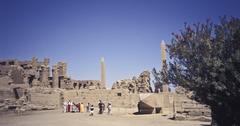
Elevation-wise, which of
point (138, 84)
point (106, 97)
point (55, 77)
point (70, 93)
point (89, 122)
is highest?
point (55, 77)

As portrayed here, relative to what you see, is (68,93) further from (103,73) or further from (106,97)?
(103,73)

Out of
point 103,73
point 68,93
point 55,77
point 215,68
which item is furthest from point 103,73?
point 215,68

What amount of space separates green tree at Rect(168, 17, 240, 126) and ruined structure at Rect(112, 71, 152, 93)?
35.2 metres

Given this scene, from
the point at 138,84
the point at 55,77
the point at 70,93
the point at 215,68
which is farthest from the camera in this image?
the point at 55,77

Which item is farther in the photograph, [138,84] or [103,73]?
[103,73]

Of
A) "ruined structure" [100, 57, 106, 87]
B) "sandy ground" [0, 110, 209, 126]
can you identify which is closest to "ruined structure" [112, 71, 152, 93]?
"ruined structure" [100, 57, 106, 87]

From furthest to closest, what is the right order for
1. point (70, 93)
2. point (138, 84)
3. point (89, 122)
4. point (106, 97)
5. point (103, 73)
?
1. point (103, 73)
2. point (138, 84)
3. point (70, 93)
4. point (106, 97)
5. point (89, 122)

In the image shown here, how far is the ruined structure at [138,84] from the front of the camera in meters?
50.0

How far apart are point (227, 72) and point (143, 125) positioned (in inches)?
330

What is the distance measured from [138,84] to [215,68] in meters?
37.9

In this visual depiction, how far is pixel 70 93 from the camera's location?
43.2m

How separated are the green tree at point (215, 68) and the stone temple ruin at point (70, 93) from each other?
984 cm

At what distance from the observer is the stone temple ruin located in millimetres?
30875

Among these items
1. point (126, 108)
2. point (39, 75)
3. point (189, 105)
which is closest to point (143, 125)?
point (189, 105)
